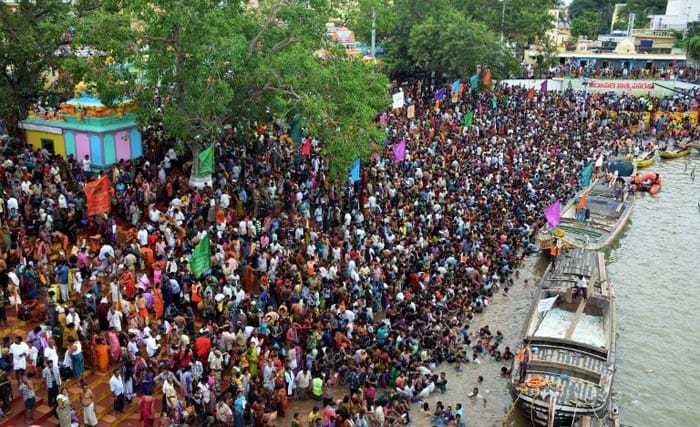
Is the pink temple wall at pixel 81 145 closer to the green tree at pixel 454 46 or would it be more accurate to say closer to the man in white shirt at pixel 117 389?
the man in white shirt at pixel 117 389

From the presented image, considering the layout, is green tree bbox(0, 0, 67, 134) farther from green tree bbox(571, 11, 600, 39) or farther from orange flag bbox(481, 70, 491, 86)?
green tree bbox(571, 11, 600, 39)

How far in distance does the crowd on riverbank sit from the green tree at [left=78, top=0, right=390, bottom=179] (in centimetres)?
217

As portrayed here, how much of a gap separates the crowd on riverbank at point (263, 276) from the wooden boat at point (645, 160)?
1536 cm

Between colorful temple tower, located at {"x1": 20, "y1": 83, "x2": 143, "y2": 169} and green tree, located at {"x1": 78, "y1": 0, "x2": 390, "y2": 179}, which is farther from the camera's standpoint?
colorful temple tower, located at {"x1": 20, "y1": 83, "x2": 143, "y2": 169}

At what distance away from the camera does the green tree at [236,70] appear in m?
21.3

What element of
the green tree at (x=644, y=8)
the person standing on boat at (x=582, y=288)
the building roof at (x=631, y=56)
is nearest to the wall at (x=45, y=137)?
the person standing on boat at (x=582, y=288)

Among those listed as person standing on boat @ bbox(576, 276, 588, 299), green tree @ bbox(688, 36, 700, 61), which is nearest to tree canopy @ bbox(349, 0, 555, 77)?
green tree @ bbox(688, 36, 700, 61)

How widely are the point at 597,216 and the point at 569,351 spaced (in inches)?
590

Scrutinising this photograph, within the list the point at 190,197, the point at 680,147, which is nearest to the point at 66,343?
the point at 190,197

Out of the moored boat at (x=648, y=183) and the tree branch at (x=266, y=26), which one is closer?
the tree branch at (x=266, y=26)

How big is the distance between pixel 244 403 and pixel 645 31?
68.5m

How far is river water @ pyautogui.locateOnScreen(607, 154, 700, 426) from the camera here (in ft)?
64.6

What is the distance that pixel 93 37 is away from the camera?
21.0 m

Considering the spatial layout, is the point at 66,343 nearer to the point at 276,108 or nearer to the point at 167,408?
the point at 167,408
